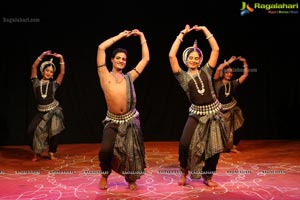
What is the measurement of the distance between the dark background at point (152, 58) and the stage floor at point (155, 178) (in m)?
0.89

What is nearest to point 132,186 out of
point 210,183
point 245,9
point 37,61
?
point 210,183

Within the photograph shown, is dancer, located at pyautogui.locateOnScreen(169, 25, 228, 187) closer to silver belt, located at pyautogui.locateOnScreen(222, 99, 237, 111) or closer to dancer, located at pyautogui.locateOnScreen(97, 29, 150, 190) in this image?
dancer, located at pyautogui.locateOnScreen(97, 29, 150, 190)

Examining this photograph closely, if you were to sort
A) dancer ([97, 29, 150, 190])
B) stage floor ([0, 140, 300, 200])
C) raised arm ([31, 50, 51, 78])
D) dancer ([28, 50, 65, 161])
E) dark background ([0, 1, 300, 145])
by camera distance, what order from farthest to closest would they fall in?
1. dark background ([0, 1, 300, 145])
2. dancer ([28, 50, 65, 161])
3. raised arm ([31, 50, 51, 78])
4. dancer ([97, 29, 150, 190])
5. stage floor ([0, 140, 300, 200])

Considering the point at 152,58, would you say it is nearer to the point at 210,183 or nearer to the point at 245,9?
the point at 245,9

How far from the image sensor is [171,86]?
736 centimetres

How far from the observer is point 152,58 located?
721 cm

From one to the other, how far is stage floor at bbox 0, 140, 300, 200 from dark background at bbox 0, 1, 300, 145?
35.0 inches

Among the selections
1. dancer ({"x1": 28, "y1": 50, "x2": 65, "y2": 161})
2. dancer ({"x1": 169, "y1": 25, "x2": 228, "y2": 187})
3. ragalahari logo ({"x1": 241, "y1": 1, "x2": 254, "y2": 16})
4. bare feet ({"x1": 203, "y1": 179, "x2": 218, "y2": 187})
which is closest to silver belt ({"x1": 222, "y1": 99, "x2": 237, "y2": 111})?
ragalahari logo ({"x1": 241, "y1": 1, "x2": 254, "y2": 16})

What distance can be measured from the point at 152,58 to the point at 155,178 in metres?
3.20

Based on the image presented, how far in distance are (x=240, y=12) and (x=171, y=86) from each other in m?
1.88

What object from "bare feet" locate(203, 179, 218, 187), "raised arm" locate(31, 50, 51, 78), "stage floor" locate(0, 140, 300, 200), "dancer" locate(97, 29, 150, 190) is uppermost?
"raised arm" locate(31, 50, 51, 78)

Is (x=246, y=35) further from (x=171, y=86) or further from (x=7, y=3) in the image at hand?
(x=7, y=3)

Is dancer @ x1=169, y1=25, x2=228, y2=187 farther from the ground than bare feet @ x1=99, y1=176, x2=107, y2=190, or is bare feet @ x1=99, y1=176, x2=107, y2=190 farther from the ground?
dancer @ x1=169, y1=25, x2=228, y2=187

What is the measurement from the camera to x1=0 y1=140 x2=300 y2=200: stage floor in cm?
376
